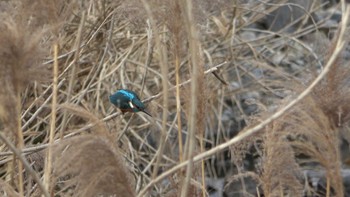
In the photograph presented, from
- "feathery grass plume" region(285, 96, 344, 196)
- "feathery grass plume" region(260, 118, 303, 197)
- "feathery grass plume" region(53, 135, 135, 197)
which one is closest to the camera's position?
"feathery grass plume" region(53, 135, 135, 197)

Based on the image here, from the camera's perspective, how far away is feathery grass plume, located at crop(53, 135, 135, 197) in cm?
183

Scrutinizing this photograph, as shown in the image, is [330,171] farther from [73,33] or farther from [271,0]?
[271,0]

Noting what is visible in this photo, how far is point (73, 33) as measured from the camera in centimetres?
443

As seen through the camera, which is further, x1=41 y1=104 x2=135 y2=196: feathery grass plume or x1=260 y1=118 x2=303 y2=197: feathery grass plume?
x1=260 y1=118 x2=303 y2=197: feathery grass plume

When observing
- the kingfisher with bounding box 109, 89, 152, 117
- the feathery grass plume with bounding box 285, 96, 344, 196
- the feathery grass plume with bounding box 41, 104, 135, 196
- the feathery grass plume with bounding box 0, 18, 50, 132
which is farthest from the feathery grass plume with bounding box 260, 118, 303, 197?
the feathery grass plume with bounding box 0, 18, 50, 132

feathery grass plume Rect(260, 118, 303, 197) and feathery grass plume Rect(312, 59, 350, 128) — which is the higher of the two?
feathery grass plume Rect(312, 59, 350, 128)

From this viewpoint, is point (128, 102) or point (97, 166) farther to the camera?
point (128, 102)

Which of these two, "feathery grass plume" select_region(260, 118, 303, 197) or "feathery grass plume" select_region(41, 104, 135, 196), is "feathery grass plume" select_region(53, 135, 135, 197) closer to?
"feathery grass plume" select_region(41, 104, 135, 196)

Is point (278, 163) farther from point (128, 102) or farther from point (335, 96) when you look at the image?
point (128, 102)

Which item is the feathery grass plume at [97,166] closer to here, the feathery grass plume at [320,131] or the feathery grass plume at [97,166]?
the feathery grass plume at [97,166]

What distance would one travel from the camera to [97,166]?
1.84 metres

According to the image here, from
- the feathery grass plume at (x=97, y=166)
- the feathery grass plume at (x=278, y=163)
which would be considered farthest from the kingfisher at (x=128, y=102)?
the feathery grass plume at (x=97, y=166)

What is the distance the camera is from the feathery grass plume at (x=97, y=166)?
1.83m

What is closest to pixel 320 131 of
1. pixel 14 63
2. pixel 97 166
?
pixel 97 166
